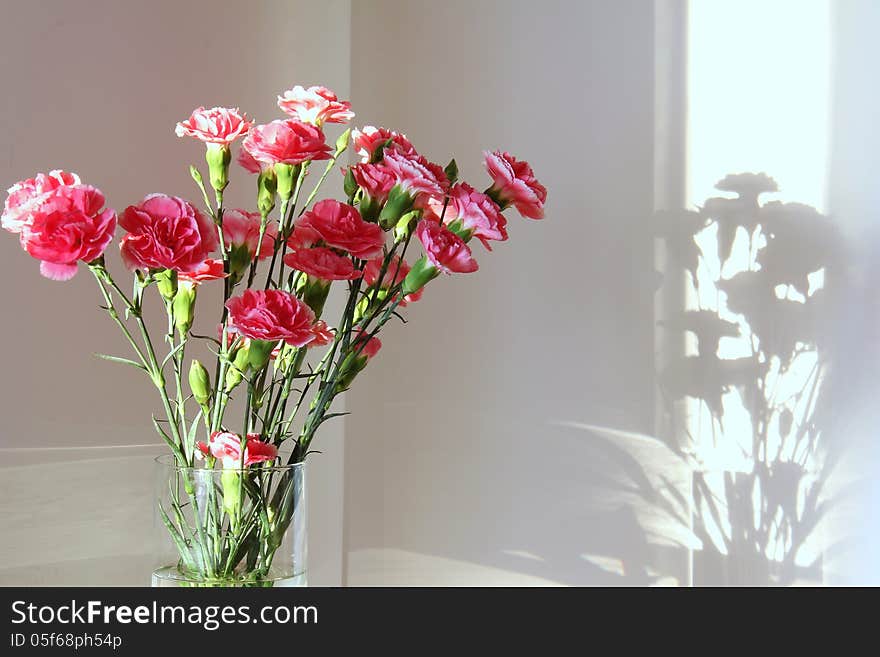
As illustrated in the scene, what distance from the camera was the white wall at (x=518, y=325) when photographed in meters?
1.44

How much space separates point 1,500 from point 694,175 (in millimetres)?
1022

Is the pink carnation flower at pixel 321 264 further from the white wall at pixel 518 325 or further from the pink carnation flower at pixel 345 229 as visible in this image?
the white wall at pixel 518 325

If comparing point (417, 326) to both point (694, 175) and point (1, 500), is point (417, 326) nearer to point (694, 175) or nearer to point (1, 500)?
point (694, 175)

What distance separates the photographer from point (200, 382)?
1.00 meters

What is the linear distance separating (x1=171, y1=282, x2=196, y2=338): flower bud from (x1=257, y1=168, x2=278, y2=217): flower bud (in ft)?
0.37

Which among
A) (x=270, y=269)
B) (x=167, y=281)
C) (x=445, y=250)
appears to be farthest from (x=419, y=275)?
(x=167, y=281)

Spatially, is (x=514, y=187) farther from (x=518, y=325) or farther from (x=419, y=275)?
(x=518, y=325)

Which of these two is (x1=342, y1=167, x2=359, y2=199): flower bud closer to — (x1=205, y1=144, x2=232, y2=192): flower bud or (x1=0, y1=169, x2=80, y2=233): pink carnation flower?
(x1=205, y1=144, x2=232, y2=192): flower bud

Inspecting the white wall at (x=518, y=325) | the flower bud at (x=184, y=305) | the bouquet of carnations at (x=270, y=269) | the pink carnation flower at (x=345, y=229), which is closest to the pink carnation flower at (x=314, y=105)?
the bouquet of carnations at (x=270, y=269)

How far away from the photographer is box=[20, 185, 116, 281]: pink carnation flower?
86 centimetres

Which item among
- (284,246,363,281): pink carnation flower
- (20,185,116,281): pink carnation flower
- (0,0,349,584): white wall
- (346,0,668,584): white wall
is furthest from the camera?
(346,0,668,584): white wall

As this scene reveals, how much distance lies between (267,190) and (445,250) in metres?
0.22

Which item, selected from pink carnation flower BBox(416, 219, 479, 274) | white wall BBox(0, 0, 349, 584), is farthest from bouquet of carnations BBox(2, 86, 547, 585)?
white wall BBox(0, 0, 349, 584)

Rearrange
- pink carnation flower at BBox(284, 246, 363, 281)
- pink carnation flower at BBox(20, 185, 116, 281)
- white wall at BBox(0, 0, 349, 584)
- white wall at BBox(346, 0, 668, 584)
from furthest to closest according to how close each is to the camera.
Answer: white wall at BBox(346, 0, 668, 584)
white wall at BBox(0, 0, 349, 584)
pink carnation flower at BBox(284, 246, 363, 281)
pink carnation flower at BBox(20, 185, 116, 281)
